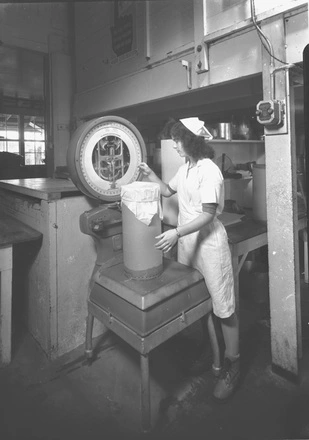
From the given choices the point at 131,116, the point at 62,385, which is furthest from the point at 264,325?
the point at 131,116

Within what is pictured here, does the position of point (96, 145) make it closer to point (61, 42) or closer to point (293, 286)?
point (293, 286)

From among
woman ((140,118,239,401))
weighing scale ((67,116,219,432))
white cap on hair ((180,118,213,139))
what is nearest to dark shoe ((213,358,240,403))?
woman ((140,118,239,401))

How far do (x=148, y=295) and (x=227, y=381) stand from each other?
0.72 meters

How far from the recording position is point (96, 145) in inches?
62.6

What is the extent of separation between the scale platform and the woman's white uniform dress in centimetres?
9

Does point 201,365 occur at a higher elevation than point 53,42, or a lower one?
lower

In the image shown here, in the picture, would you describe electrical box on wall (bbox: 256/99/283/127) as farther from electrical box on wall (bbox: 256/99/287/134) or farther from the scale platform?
the scale platform

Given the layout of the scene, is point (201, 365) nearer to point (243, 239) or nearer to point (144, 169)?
point (243, 239)

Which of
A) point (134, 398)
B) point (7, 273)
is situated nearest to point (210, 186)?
point (134, 398)

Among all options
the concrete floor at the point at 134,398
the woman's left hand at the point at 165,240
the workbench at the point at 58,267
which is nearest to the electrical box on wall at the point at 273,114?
the woman's left hand at the point at 165,240

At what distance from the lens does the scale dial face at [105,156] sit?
153cm

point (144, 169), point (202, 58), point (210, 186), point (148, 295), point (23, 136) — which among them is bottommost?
point (148, 295)

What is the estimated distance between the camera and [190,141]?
62.6 inches

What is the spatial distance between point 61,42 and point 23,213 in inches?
99.4
